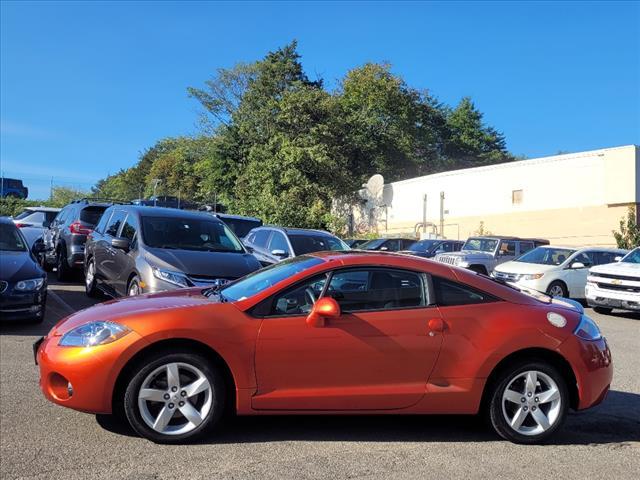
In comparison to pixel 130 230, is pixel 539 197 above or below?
above

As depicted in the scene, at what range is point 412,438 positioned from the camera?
4.83m

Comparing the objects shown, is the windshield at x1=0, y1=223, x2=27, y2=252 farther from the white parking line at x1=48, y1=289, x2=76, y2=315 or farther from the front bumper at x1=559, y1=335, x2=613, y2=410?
the front bumper at x1=559, y1=335, x2=613, y2=410

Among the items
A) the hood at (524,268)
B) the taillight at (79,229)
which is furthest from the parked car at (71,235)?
the hood at (524,268)

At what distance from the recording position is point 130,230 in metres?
9.54

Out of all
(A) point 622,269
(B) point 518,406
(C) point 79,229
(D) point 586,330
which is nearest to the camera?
(B) point 518,406

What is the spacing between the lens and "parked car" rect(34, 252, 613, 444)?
4336mm

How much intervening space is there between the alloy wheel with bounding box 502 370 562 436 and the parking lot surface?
0.18 meters

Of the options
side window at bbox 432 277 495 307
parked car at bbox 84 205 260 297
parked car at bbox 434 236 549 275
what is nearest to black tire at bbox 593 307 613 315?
parked car at bbox 434 236 549 275

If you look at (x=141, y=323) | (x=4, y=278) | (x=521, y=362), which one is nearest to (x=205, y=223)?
(x=4, y=278)

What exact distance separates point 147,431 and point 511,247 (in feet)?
56.8

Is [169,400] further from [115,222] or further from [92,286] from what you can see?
[92,286]

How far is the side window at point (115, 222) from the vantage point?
10201mm

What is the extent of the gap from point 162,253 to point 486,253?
42.6ft

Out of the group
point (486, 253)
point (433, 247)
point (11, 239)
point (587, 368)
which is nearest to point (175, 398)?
point (587, 368)
